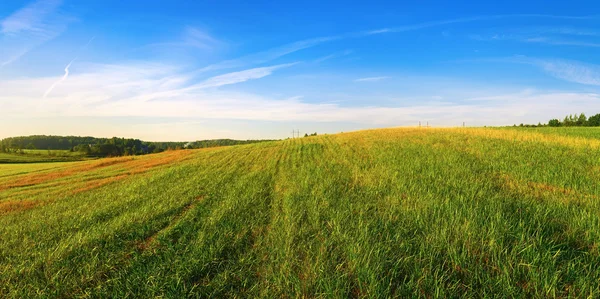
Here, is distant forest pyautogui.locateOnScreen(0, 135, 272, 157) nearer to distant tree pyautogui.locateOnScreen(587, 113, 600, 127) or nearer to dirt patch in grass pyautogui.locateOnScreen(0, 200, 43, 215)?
dirt patch in grass pyautogui.locateOnScreen(0, 200, 43, 215)

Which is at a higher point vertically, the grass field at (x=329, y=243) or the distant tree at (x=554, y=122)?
the distant tree at (x=554, y=122)

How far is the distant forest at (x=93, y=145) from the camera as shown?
369 feet

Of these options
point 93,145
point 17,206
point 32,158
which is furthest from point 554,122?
point 93,145

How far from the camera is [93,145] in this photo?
128m

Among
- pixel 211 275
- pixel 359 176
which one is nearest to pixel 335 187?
A: pixel 359 176

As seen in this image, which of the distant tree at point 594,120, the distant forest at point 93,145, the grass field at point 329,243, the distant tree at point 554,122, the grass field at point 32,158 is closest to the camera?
the grass field at point 329,243

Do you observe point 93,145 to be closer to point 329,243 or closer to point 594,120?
point 329,243

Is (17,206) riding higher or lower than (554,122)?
lower

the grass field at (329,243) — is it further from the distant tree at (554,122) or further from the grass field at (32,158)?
the distant tree at (554,122)

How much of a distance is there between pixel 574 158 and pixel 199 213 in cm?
1624

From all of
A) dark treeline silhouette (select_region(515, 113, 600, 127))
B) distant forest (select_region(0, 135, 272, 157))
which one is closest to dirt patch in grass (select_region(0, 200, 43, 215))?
distant forest (select_region(0, 135, 272, 157))

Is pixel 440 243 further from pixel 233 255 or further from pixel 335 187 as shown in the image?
pixel 335 187

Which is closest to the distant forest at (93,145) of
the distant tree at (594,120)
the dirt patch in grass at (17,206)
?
the dirt patch in grass at (17,206)

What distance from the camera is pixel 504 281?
341 cm
